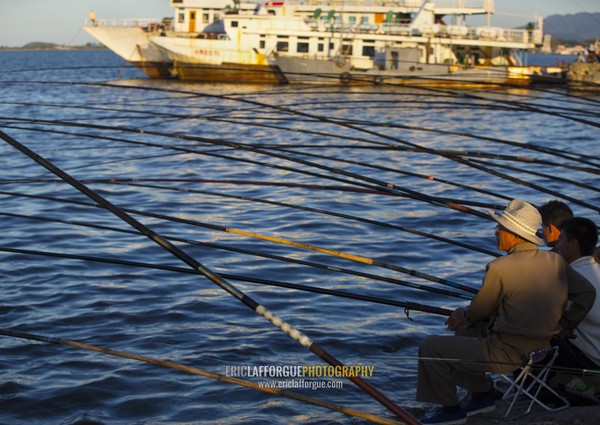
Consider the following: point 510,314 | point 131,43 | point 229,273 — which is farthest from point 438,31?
point 510,314

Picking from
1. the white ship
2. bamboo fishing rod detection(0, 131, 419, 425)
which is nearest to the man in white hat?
bamboo fishing rod detection(0, 131, 419, 425)

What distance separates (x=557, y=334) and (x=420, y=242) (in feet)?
20.7

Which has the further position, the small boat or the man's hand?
the small boat

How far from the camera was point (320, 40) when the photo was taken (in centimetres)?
4412

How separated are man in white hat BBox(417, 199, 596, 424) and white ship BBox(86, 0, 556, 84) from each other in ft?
120

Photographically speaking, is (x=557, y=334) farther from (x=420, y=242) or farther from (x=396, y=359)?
(x=420, y=242)

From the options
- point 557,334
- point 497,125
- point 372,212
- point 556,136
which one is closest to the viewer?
point 557,334

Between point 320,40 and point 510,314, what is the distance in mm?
40390

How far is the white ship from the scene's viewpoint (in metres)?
42.9

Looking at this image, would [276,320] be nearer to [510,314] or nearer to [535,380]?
[510,314]

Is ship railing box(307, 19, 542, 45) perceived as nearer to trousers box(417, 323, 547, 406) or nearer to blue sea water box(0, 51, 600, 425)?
blue sea water box(0, 51, 600, 425)

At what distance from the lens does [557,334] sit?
4.73 meters

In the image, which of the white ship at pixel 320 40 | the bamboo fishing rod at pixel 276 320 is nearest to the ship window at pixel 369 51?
the white ship at pixel 320 40

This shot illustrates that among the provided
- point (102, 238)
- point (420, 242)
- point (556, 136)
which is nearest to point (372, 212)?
point (420, 242)
